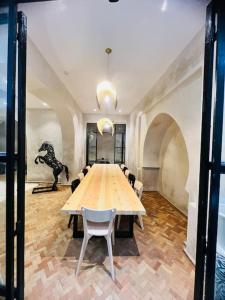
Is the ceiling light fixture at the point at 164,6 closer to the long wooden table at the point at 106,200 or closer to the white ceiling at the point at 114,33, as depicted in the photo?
the white ceiling at the point at 114,33

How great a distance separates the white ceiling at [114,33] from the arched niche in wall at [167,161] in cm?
149

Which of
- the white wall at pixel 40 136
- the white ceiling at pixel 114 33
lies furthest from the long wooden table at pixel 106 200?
the white wall at pixel 40 136

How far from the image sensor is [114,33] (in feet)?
7.91

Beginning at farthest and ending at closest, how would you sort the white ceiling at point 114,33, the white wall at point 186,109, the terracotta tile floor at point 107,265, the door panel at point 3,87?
the white wall at point 186,109 < the white ceiling at point 114,33 < the terracotta tile floor at point 107,265 < the door panel at point 3,87

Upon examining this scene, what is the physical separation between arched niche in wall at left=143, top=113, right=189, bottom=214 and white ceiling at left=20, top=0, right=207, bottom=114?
1.49 metres

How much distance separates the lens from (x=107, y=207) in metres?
2.25

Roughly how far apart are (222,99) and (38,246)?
2.95m

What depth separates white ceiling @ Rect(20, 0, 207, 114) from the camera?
6.38ft

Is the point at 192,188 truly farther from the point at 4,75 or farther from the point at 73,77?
the point at 73,77

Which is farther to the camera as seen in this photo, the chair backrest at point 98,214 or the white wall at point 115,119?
the white wall at point 115,119

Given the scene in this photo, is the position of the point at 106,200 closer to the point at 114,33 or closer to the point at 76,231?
the point at 76,231

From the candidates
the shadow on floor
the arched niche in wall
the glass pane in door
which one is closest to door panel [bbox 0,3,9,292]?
the glass pane in door

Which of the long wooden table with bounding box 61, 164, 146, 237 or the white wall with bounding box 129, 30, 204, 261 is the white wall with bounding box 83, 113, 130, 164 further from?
the long wooden table with bounding box 61, 164, 146, 237

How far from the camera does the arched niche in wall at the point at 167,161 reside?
4379mm
